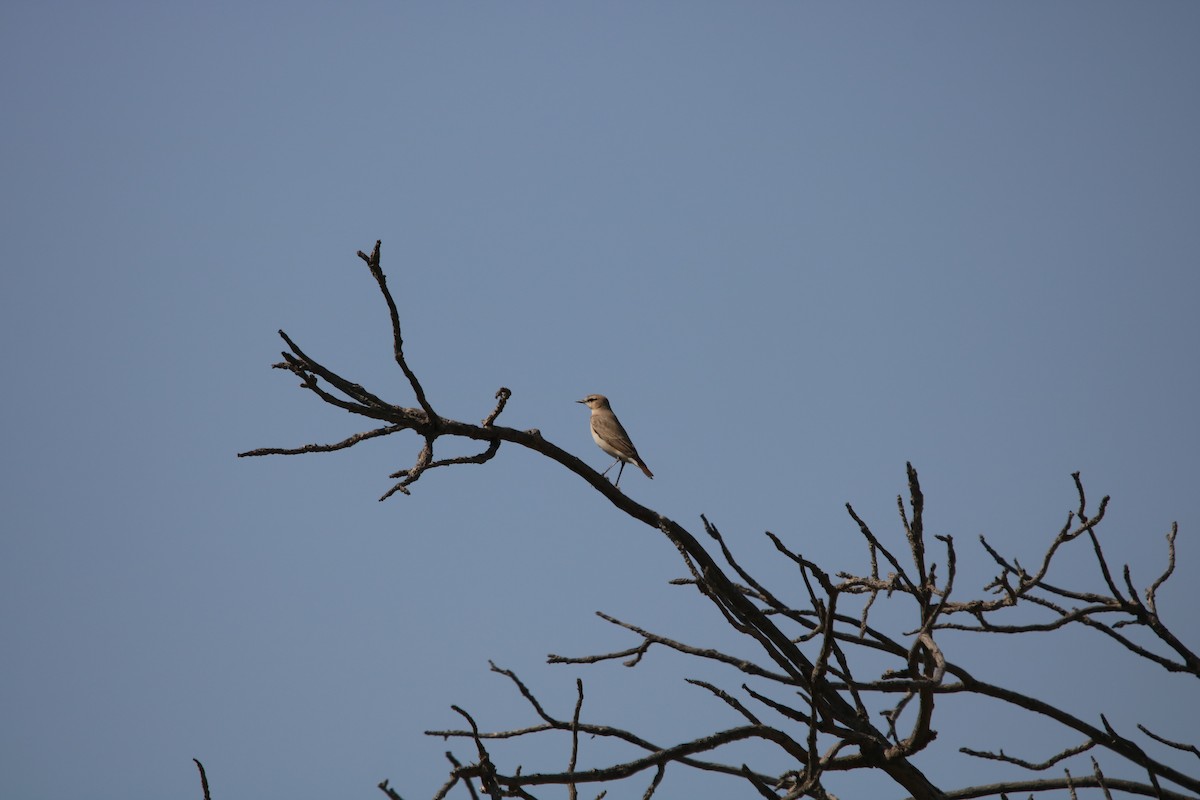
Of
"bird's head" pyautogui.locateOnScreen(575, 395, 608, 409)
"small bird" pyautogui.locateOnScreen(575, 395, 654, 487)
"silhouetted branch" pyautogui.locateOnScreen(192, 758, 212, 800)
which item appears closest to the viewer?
"silhouetted branch" pyautogui.locateOnScreen(192, 758, 212, 800)

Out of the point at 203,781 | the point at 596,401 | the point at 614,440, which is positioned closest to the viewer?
the point at 203,781

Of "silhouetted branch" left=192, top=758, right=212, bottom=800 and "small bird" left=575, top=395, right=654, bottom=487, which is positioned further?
"small bird" left=575, top=395, right=654, bottom=487

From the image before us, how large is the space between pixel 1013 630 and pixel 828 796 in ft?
4.36

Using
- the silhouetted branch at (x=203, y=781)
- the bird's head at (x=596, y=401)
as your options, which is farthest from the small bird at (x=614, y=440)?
the silhouetted branch at (x=203, y=781)

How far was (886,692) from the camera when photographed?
14.4ft

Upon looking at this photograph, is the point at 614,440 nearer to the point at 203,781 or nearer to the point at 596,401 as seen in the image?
the point at 596,401

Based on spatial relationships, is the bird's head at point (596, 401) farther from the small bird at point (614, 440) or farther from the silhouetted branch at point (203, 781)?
the silhouetted branch at point (203, 781)

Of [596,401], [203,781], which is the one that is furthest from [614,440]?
[203,781]

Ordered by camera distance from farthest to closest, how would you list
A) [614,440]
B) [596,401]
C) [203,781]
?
[596,401] → [614,440] → [203,781]

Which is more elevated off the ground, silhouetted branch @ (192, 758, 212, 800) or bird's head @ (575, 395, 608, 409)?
bird's head @ (575, 395, 608, 409)

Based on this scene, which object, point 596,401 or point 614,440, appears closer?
point 614,440

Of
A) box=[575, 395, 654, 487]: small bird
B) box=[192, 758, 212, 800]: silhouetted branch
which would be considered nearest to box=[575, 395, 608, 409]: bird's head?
box=[575, 395, 654, 487]: small bird

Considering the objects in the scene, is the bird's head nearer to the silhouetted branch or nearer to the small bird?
the small bird

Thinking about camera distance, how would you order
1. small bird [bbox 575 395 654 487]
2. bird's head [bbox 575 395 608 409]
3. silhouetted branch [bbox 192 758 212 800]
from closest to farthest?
silhouetted branch [bbox 192 758 212 800], small bird [bbox 575 395 654 487], bird's head [bbox 575 395 608 409]
